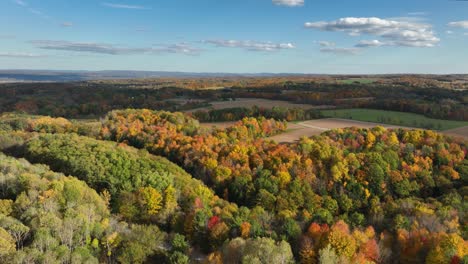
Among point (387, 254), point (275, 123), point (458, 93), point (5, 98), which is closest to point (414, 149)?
point (275, 123)

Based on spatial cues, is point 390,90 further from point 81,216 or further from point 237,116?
point 81,216

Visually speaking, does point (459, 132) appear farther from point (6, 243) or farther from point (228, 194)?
point (6, 243)

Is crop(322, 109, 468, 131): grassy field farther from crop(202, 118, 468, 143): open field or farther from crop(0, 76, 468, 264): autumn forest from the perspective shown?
crop(0, 76, 468, 264): autumn forest

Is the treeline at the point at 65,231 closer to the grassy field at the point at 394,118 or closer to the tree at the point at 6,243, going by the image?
the tree at the point at 6,243

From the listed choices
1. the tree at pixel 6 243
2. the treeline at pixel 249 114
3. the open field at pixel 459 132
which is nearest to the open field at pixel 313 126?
the treeline at pixel 249 114

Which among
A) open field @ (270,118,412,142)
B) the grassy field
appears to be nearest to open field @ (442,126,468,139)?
the grassy field

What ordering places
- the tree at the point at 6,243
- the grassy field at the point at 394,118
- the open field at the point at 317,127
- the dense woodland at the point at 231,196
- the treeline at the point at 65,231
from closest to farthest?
the tree at the point at 6,243 < the treeline at the point at 65,231 < the dense woodland at the point at 231,196 < the open field at the point at 317,127 < the grassy field at the point at 394,118
